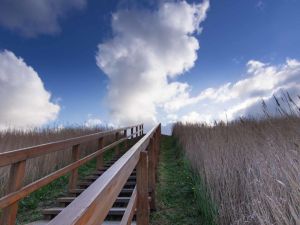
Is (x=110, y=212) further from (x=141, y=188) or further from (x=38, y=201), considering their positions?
(x=38, y=201)

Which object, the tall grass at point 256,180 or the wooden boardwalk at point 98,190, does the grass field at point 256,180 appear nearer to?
the tall grass at point 256,180

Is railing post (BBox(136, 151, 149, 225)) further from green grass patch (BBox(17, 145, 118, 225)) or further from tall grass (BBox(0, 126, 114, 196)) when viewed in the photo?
tall grass (BBox(0, 126, 114, 196))

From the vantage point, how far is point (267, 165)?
2.61m

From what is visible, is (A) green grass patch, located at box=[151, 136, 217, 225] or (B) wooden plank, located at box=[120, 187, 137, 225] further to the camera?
Answer: (A) green grass patch, located at box=[151, 136, 217, 225]

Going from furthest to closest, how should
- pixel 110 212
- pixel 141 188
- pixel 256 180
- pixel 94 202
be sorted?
pixel 110 212 < pixel 256 180 < pixel 141 188 < pixel 94 202

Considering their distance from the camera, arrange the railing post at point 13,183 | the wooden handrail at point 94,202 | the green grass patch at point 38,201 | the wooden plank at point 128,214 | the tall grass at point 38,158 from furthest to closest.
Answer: the tall grass at point 38,158 < the green grass patch at point 38,201 < the railing post at point 13,183 < the wooden plank at point 128,214 < the wooden handrail at point 94,202

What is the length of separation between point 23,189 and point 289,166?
2.31 m

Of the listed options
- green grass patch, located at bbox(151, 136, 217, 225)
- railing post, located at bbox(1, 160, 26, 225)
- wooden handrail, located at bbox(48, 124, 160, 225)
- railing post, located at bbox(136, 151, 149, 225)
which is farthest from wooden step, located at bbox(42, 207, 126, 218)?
wooden handrail, located at bbox(48, 124, 160, 225)

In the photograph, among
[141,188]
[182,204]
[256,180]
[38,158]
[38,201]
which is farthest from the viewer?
[38,158]

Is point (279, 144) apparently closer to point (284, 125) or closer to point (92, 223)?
point (284, 125)

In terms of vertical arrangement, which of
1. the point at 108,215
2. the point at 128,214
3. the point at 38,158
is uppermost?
the point at 38,158

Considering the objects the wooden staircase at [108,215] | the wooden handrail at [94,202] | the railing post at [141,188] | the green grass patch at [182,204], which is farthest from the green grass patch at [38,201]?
the wooden handrail at [94,202]

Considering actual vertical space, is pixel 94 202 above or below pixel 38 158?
below

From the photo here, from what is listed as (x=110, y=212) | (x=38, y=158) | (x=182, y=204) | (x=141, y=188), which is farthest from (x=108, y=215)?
(x=38, y=158)
